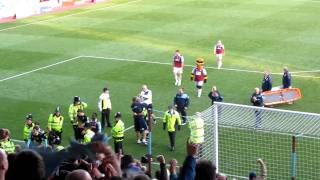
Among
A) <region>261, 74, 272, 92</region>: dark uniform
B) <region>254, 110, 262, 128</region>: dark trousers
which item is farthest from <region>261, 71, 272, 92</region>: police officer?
<region>254, 110, 262, 128</region>: dark trousers

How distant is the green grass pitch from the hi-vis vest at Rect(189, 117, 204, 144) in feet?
2.58

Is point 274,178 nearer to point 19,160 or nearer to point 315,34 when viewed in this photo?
point 19,160

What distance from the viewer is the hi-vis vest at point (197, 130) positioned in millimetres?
16781

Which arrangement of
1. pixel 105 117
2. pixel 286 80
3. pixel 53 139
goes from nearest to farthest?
pixel 53 139 < pixel 105 117 < pixel 286 80

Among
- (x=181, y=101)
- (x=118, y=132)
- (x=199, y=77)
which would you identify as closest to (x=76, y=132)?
(x=118, y=132)

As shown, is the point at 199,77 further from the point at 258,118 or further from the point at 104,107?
the point at 258,118

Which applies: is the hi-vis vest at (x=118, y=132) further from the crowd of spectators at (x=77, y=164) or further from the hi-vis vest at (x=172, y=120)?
the crowd of spectators at (x=77, y=164)

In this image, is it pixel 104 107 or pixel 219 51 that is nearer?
pixel 104 107

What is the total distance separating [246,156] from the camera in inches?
664

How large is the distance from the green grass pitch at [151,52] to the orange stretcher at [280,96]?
0.26 meters

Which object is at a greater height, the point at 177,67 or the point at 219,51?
the point at 219,51

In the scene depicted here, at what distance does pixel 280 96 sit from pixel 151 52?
9.65 metres

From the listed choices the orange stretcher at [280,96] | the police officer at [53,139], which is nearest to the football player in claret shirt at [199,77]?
the orange stretcher at [280,96]

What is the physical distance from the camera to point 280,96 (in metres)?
23.3
